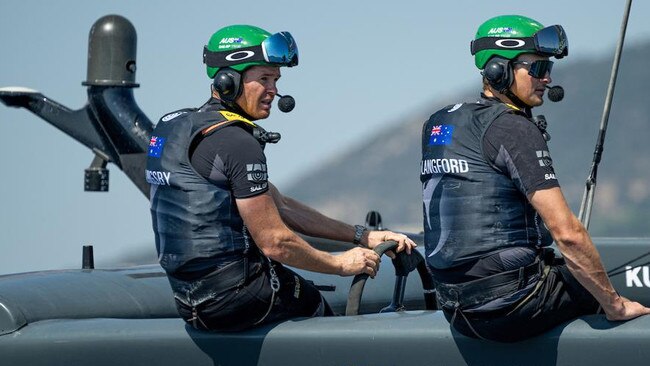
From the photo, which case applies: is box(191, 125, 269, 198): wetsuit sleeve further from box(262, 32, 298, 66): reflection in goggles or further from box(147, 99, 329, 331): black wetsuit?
box(262, 32, 298, 66): reflection in goggles

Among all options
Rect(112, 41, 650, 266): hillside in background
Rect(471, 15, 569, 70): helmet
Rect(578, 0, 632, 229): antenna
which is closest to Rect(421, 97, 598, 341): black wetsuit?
Rect(471, 15, 569, 70): helmet

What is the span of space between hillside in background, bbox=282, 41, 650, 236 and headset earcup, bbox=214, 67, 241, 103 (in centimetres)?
6983

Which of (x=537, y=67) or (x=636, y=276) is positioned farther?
(x=636, y=276)

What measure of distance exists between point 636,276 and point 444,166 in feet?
8.13

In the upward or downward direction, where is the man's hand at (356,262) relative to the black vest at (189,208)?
downward

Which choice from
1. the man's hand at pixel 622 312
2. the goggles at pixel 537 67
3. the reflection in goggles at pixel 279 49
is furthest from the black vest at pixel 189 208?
the man's hand at pixel 622 312

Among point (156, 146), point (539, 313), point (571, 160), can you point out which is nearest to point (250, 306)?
point (156, 146)

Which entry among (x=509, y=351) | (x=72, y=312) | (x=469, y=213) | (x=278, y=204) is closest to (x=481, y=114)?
(x=469, y=213)

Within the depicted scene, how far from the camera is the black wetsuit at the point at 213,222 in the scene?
5113mm

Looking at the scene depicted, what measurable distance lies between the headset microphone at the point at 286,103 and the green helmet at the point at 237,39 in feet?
0.73

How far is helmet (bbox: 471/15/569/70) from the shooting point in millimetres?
5094

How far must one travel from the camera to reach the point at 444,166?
5023 mm

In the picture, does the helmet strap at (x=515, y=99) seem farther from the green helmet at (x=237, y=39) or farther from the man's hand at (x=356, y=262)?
the green helmet at (x=237, y=39)

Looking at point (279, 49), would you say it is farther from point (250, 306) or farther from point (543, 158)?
point (543, 158)
